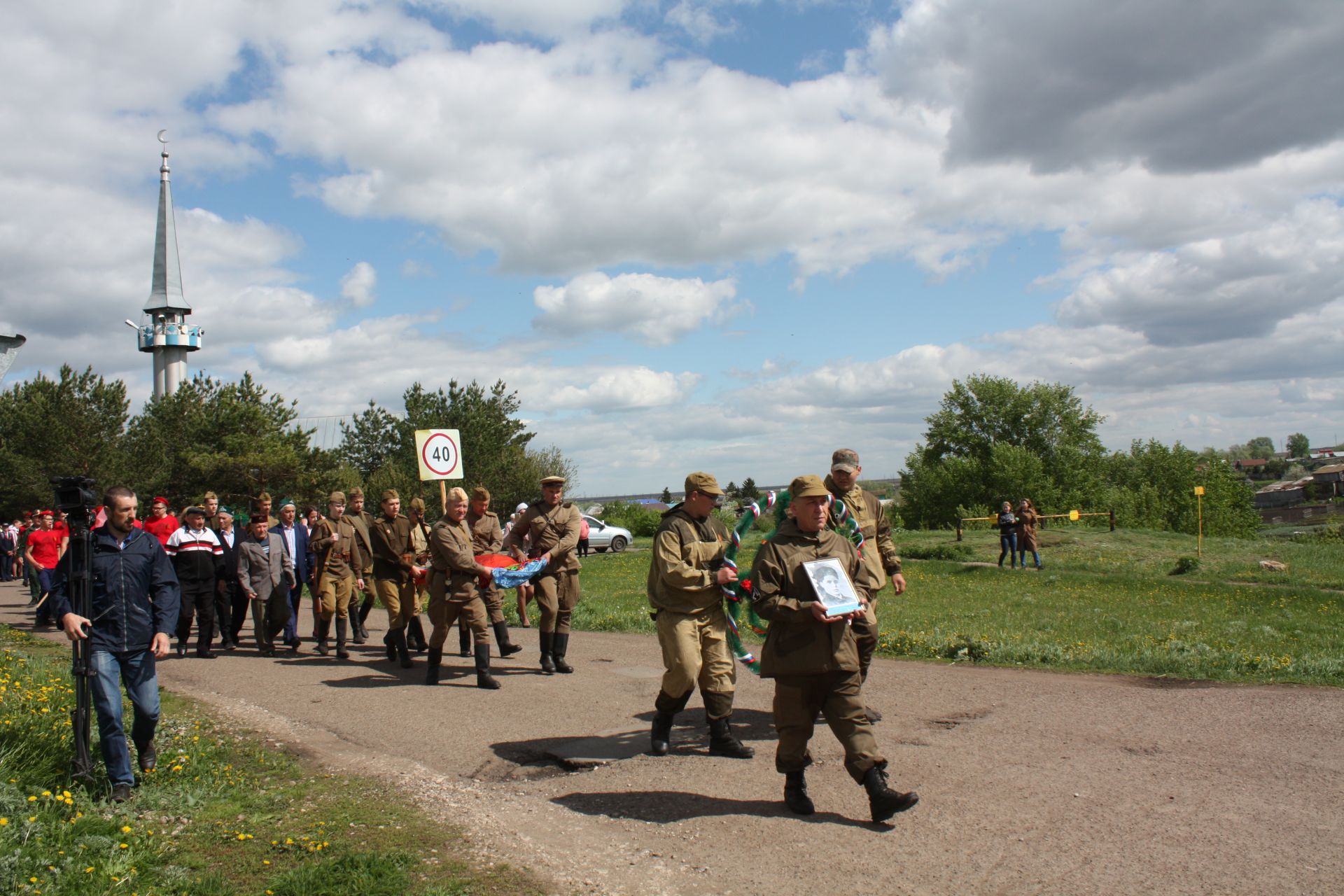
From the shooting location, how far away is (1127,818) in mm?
5121

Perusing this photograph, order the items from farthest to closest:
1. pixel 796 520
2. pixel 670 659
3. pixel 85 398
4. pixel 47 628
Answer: pixel 85 398
pixel 47 628
pixel 670 659
pixel 796 520

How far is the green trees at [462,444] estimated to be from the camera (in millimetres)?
53000

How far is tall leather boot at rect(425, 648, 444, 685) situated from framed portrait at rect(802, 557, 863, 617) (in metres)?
5.44

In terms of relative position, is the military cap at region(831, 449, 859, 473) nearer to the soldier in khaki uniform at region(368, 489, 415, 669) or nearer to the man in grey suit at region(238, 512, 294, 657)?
the soldier in khaki uniform at region(368, 489, 415, 669)

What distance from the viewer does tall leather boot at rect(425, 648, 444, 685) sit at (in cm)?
959

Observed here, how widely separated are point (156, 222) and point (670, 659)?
88.4m

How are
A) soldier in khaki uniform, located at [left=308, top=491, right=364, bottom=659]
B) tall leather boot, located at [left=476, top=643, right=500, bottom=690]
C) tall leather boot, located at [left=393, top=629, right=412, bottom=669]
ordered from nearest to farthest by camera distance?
tall leather boot, located at [left=476, top=643, right=500, bottom=690] < tall leather boot, located at [left=393, top=629, right=412, bottom=669] < soldier in khaki uniform, located at [left=308, top=491, right=364, bottom=659]

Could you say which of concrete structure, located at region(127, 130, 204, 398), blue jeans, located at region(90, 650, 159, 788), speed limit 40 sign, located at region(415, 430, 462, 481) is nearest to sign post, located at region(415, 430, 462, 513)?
speed limit 40 sign, located at region(415, 430, 462, 481)

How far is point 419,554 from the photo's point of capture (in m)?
11.4

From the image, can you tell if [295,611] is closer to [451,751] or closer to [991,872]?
[451,751]

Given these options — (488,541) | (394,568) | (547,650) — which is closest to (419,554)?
(394,568)

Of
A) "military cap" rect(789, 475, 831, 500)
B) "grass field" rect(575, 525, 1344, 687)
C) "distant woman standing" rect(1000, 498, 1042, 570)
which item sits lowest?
"grass field" rect(575, 525, 1344, 687)

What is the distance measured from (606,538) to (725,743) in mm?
37341

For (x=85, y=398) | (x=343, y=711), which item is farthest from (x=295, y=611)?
(x=85, y=398)
